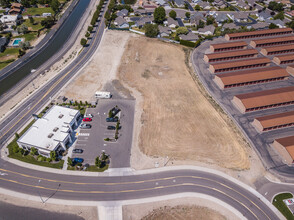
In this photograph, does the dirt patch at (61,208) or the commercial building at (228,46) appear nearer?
the dirt patch at (61,208)

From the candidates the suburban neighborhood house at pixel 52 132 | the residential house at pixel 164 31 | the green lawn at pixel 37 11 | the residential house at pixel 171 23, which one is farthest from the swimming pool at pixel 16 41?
the residential house at pixel 171 23

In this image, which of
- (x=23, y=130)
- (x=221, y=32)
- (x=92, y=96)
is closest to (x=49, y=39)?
(x=92, y=96)

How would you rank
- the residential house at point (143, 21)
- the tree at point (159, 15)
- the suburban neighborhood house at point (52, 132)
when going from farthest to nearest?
the tree at point (159, 15) → the residential house at point (143, 21) → the suburban neighborhood house at point (52, 132)

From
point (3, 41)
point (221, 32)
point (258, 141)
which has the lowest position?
Answer: point (258, 141)

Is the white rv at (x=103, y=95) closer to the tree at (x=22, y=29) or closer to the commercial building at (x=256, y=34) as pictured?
the tree at (x=22, y=29)

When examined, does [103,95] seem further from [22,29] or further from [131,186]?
[22,29]

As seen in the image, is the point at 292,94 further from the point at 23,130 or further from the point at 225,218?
the point at 23,130

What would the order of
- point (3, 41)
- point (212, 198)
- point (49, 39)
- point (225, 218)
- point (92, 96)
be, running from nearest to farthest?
point (225, 218) → point (212, 198) → point (92, 96) → point (3, 41) → point (49, 39)
